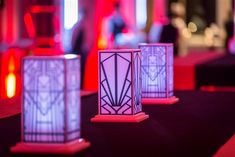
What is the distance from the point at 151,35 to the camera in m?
13.6

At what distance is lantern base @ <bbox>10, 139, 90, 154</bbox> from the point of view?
1.86 meters

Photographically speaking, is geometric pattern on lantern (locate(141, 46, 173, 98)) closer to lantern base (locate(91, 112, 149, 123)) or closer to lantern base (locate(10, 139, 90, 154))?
lantern base (locate(91, 112, 149, 123))

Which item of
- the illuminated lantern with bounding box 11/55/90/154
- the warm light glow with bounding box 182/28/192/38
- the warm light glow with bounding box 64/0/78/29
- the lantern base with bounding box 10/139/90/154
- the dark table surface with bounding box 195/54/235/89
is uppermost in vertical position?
the warm light glow with bounding box 64/0/78/29

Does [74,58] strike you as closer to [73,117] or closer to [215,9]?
[73,117]

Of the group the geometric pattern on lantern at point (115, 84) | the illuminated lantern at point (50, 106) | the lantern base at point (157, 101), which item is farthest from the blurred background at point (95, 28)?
the illuminated lantern at point (50, 106)

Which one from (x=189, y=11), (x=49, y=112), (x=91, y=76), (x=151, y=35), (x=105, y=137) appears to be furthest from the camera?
(x=189, y=11)

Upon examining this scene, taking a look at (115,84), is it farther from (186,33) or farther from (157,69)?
(186,33)

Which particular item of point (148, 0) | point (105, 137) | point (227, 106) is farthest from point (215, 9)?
point (105, 137)

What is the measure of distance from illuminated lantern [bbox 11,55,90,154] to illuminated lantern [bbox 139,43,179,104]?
109 cm

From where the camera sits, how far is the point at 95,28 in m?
11.2

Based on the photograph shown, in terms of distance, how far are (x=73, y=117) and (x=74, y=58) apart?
0.16 meters

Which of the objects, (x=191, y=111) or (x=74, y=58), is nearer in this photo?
(x=74, y=58)

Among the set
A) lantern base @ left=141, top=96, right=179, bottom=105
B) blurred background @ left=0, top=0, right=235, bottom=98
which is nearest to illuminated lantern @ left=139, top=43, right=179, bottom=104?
lantern base @ left=141, top=96, right=179, bottom=105

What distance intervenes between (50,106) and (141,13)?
12.0m
